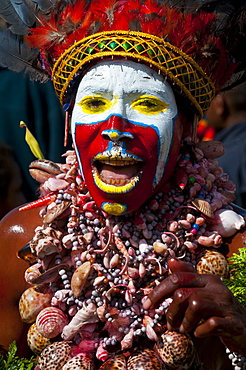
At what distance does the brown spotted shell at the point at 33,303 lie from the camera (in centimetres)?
245

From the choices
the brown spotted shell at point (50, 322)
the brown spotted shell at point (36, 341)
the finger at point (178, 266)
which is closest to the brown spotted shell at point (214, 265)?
the finger at point (178, 266)

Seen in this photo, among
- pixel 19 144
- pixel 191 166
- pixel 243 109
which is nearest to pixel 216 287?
pixel 191 166

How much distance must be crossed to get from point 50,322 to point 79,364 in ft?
0.70

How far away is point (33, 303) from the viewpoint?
8.04 feet

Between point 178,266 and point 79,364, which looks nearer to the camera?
point 178,266

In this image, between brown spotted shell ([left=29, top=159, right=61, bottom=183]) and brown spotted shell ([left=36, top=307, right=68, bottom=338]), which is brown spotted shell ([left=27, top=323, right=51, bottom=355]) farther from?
brown spotted shell ([left=29, top=159, right=61, bottom=183])

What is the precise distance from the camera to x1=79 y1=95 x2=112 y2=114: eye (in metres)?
2.37

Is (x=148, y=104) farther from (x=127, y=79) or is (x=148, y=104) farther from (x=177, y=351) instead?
(x=177, y=351)

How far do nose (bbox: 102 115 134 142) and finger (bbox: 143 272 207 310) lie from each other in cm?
67

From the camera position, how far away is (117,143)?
2.29 m

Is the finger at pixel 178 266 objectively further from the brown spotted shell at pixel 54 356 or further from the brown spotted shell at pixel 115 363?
the brown spotted shell at pixel 54 356

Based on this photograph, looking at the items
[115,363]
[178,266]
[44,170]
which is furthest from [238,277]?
[44,170]

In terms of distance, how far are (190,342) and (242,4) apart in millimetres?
1403

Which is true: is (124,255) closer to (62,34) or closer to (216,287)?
(216,287)
